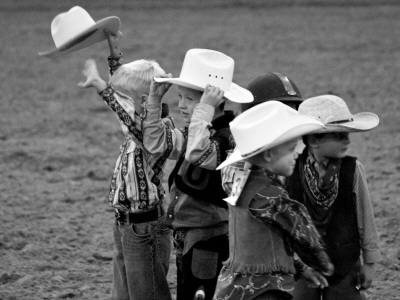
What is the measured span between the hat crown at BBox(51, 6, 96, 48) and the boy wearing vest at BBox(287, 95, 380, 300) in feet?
4.03

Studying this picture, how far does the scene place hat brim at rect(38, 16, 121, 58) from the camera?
177 inches

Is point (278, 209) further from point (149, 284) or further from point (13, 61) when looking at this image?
point (13, 61)

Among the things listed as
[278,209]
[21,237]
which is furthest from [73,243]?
[278,209]

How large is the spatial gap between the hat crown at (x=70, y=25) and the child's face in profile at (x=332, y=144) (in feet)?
4.39

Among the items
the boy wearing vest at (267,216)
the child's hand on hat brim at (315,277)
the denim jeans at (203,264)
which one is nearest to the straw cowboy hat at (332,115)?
the boy wearing vest at (267,216)

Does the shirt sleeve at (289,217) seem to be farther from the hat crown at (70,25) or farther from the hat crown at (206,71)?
the hat crown at (70,25)

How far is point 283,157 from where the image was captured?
11.8 feet

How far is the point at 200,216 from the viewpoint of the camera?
4297 millimetres

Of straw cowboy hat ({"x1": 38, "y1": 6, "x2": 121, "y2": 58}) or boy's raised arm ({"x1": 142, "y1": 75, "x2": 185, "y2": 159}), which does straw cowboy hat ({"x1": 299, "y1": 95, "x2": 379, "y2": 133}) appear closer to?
boy's raised arm ({"x1": 142, "y1": 75, "x2": 185, "y2": 159})

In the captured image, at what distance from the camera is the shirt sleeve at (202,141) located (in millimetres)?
3949

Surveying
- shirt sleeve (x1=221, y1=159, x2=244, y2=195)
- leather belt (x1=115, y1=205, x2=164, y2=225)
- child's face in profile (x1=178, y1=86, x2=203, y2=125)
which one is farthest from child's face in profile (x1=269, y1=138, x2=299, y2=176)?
leather belt (x1=115, y1=205, x2=164, y2=225)

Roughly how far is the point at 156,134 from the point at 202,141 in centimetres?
32

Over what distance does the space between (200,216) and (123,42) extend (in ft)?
37.0

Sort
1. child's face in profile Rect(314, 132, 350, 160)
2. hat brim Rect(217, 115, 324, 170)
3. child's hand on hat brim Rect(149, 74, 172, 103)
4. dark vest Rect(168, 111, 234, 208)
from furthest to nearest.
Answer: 1. dark vest Rect(168, 111, 234, 208)
2. child's hand on hat brim Rect(149, 74, 172, 103)
3. child's face in profile Rect(314, 132, 350, 160)
4. hat brim Rect(217, 115, 324, 170)
